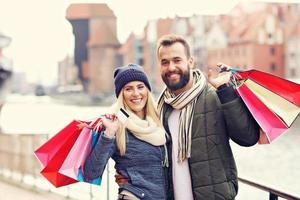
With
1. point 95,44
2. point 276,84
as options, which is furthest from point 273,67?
point 276,84

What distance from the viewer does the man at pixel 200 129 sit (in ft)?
5.08

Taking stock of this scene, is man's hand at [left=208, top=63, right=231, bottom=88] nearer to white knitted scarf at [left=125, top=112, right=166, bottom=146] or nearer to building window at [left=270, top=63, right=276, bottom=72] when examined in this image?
white knitted scarf at [left=125, top=112, right=166, bottom=146]

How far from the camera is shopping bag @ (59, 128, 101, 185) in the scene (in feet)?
5.11

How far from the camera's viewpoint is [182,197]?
1.57 m

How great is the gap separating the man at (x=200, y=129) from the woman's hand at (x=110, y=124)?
19cm

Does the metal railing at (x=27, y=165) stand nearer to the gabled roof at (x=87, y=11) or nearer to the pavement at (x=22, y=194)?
the pavement at (x=22, y=194)

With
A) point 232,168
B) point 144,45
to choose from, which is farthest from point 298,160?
point 232,168

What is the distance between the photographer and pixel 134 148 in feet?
5.00

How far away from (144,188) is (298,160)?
2473 centimetres

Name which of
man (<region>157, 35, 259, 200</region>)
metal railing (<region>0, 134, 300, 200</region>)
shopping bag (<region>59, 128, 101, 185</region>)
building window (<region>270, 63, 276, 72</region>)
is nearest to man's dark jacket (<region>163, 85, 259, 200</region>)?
man (<region>157, 35, 259, 200</region>)

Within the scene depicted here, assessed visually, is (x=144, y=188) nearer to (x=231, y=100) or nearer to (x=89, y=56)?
(x=231, y=100)

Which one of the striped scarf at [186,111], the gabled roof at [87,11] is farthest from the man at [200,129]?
the gabled roof at [87,11]

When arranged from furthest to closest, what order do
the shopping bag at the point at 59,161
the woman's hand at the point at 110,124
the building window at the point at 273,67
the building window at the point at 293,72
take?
the building window at the point at 293,72, the building window at the point at 273,67, the shopping bag at the point at 59,161, the woman's hand at the point at 110,124

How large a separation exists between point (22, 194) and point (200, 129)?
12.1ft
